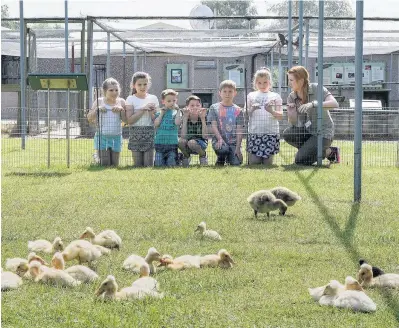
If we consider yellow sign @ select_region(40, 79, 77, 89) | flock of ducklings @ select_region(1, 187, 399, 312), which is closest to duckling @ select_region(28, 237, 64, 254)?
flock of ducklings @ select_region(1, 187, 399, 312)

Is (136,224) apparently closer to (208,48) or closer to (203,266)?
(203,266)

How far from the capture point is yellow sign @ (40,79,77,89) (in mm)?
12906

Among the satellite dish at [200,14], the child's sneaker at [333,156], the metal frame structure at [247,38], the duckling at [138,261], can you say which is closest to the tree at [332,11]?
the satellite dish at [200,14]

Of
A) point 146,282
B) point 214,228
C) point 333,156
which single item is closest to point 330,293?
point 146,282

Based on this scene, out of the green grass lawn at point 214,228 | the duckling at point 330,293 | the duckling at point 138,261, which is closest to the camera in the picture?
the green grass lawn at point 214,228

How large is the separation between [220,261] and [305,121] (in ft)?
26.0

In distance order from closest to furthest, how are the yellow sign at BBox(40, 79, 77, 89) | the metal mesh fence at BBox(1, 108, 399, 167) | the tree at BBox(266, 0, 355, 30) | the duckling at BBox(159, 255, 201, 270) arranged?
the duckling at BBox(159, 255, 201, 270), the yellow sign at BBox(40, 79, 77, 89), the metal mesh fence at BBox(1, 108, 399, 167), the tree at BBox(266, 0, 355, 30)

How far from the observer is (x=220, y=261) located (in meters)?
5.71

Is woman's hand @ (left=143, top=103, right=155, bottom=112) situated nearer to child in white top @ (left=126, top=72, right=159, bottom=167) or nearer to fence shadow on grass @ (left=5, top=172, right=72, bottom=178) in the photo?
child in white top @ (left=126, top=72, right=159, bottom=167)

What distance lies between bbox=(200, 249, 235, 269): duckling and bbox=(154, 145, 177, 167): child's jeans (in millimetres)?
7411

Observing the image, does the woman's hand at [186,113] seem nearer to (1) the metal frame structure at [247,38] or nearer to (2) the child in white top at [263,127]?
(2) the child in white top at [263,127]

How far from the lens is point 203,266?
572 cm

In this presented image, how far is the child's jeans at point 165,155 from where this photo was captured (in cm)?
1312

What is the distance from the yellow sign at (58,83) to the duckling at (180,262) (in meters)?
7.51
